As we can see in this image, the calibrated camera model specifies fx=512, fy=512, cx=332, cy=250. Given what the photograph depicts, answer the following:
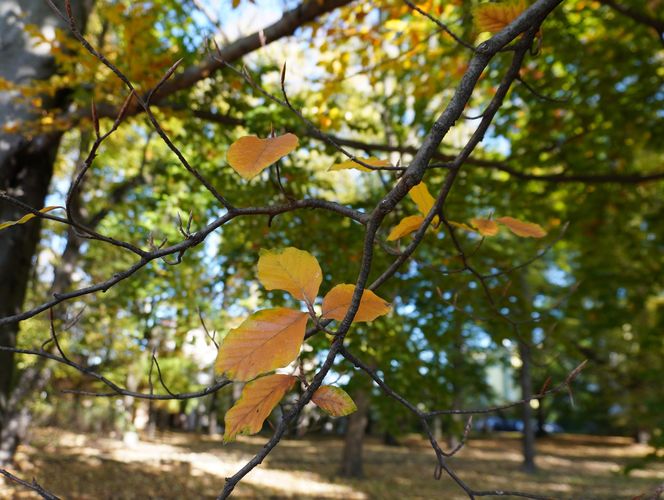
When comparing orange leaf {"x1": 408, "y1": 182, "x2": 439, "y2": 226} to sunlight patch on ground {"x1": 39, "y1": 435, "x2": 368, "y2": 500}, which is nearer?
orange leaf {"x1": 408, "y1": 182, "x2": 439, "y2": 226}

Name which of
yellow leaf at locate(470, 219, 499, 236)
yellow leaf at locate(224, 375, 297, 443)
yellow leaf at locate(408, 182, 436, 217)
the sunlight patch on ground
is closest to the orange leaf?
yellow leaf at locate(408, 182, 436, 217)

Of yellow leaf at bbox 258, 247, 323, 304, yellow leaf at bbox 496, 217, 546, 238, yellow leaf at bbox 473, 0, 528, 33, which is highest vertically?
yellow leaf at bbox 473, 0, 528, 33

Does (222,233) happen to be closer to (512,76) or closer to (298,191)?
(298,191)

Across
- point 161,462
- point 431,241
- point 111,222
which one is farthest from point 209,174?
point 161,462

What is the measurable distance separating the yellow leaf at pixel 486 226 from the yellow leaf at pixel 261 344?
580 millimetres

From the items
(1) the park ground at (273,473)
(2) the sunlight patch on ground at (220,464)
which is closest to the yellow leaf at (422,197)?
(1) the park ground at (273,473)

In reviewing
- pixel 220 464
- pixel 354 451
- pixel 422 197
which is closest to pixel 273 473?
pixel 220 464

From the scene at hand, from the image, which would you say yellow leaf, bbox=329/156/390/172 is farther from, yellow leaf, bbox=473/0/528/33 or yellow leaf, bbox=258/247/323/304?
yellow leaf, bbox=473/0/528/33

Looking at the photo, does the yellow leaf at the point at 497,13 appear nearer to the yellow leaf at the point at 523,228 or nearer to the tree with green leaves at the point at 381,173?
the tree with green leaves at the point at 381,173

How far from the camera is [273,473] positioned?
9.29 meters

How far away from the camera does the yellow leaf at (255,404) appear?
2.20ft

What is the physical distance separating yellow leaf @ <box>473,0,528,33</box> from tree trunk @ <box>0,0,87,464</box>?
10.7 feet

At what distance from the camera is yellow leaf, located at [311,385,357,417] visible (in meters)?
0.70

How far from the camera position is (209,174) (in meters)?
3.38
